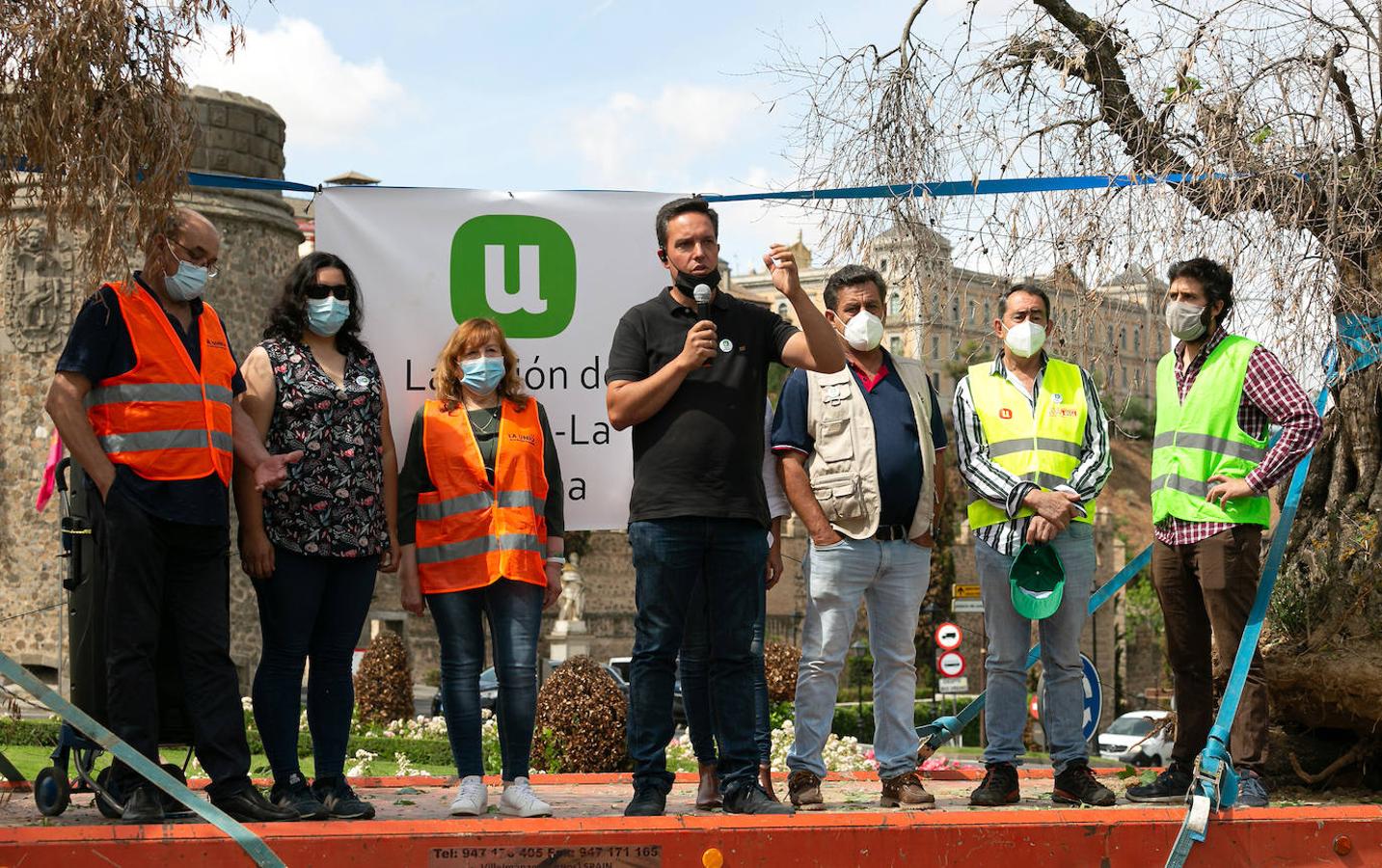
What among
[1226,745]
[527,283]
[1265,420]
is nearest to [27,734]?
[527,283]

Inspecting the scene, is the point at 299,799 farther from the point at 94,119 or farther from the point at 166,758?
the point at 166,758

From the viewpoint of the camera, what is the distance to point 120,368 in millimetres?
5012

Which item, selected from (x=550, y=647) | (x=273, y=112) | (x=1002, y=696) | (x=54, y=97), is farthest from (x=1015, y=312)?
(x=550, y=647)

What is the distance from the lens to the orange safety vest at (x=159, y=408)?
498 centimetres

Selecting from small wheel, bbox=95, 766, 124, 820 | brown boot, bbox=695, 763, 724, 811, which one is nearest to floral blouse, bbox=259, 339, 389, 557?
small wheel, bbox=95, 766, 124, 820

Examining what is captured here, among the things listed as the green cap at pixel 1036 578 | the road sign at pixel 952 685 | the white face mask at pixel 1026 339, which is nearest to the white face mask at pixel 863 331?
the white face mask at pixel 1026 339

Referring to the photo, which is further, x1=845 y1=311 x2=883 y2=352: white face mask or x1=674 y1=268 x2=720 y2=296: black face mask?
x1=845 y1=311 x2=883 y2=352: white face mask

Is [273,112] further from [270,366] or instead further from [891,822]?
[891,822]

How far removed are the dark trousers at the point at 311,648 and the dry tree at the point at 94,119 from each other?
1.17m

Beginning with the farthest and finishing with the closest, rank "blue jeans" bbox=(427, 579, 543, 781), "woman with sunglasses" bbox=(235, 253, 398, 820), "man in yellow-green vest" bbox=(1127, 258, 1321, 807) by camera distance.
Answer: "man in yellow-green vest" bbox=(1127, 258, 1321, 807) → "blue jeans" bbox=(427, 579, 543, 781) → "woman with sunglasses" bbox=(235, 253, 398, 820)

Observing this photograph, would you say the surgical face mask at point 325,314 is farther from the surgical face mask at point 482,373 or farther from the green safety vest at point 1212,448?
the green safety vest at point 1212,448

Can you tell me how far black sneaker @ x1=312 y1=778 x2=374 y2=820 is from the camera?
16.9 ft

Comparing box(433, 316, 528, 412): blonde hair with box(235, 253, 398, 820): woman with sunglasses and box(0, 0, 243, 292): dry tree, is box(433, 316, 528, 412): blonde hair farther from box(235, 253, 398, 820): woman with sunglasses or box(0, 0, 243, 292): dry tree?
box(0, 0, 243, 292): dry tree

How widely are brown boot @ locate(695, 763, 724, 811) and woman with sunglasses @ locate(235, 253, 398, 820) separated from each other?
1.08 metres
